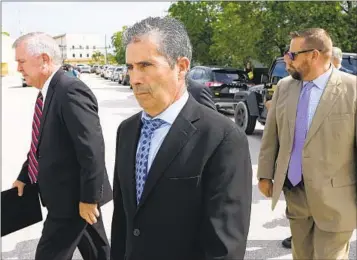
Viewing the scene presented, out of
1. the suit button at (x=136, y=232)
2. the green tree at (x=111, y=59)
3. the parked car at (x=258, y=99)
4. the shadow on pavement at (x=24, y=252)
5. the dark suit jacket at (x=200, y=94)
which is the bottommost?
the green tree at (x=111, y=59)

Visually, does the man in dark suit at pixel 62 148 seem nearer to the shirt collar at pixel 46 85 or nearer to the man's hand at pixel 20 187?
the shirt collar at pixel 46 85

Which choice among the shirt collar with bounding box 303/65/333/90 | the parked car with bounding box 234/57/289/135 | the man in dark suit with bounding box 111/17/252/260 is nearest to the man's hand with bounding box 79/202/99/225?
the man in dark suit with bounding box 111/17/252/260

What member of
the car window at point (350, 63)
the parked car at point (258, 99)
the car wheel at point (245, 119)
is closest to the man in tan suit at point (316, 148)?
the car window at point (350, 63)

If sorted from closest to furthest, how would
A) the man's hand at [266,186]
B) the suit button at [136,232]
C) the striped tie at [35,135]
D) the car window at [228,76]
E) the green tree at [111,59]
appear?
the suit button at [136,232], the striped tie at [35,135], the man's hand at [266,186], the car window at [228,76], the green tree at [111,59]

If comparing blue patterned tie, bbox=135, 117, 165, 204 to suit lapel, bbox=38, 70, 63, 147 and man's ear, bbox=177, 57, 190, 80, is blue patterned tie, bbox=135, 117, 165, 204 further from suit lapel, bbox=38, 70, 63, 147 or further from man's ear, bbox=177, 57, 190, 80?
suit lapel, bbox=38, 70, 63, 147

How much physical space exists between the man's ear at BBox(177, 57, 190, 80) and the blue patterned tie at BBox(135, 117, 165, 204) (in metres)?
0.20

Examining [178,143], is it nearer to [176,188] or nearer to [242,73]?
[176,188]

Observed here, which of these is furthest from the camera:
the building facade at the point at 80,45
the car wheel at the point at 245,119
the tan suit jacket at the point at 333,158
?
the building facade at the point at 80,45

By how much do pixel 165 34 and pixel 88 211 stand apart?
1.57 m

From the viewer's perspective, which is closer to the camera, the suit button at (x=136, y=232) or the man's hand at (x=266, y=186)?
the suit button at (x=136, y=232)

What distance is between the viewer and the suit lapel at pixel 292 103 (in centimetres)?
288

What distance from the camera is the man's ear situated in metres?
1.70

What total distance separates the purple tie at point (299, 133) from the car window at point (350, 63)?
18.0 feet

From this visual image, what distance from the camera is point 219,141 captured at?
161 centimetres
